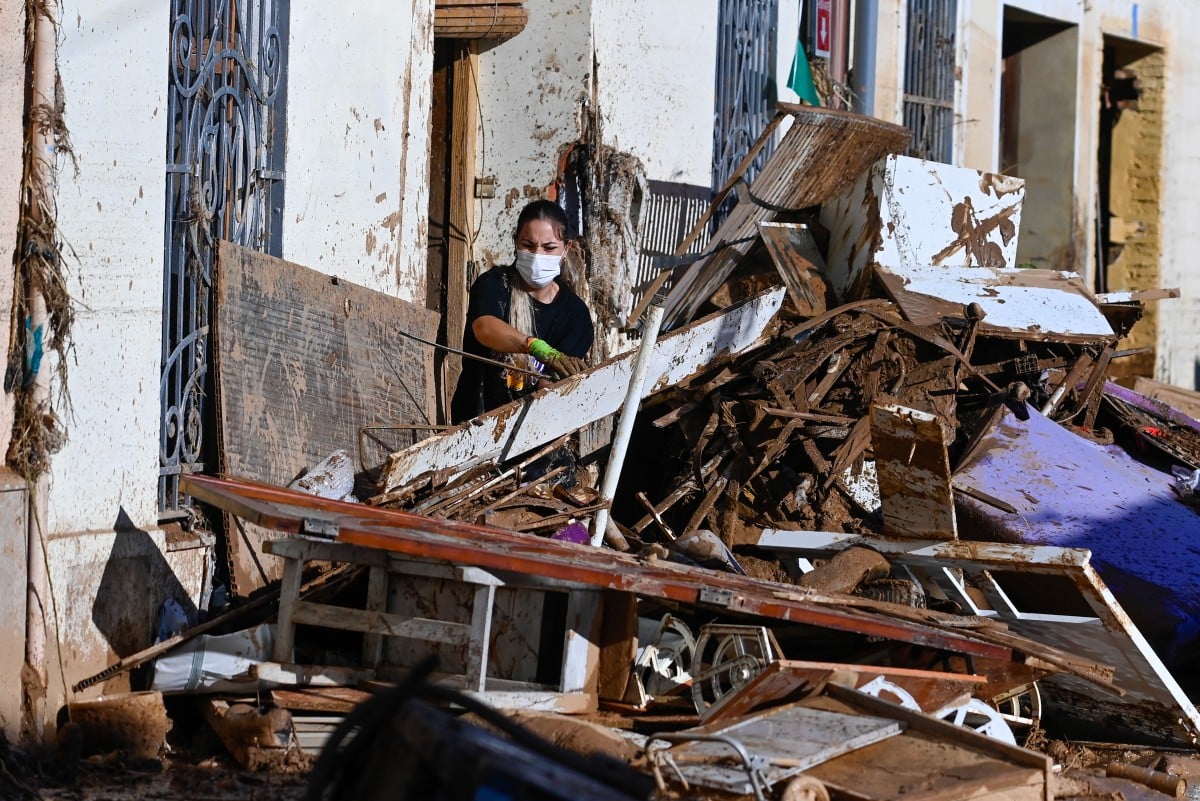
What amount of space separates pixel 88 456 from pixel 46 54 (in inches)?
52.2

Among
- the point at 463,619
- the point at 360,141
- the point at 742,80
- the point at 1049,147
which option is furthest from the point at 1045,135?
the point at 463,619

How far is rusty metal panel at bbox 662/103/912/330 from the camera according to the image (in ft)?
25.4

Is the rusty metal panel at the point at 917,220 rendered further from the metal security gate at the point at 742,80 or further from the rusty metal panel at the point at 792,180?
the metal security gate at the point at 742,80

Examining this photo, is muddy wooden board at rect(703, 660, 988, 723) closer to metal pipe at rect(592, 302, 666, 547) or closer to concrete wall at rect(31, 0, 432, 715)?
metal pipe at rect(592, 302, 666, 547)

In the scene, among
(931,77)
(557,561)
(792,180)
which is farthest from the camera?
(931,77)

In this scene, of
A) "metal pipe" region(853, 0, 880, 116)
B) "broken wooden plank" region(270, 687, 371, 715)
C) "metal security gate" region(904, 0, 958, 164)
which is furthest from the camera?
"metal security gate" region(904, 0, 958, 164)

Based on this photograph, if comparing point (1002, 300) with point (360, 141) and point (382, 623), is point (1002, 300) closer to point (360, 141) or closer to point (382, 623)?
point (360, 141)

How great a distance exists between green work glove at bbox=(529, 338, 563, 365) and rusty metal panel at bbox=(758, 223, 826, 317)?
1.60 metres

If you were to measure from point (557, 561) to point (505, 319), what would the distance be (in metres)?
2.17

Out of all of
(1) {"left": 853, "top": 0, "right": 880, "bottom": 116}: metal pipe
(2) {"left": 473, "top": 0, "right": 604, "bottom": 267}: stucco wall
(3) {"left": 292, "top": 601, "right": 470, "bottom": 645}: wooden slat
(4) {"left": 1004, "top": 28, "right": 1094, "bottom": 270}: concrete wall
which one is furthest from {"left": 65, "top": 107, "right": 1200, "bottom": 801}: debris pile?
(4) {"left": 1004, "top": 28, "right": 1094, "bottom": 270}: concrete wall

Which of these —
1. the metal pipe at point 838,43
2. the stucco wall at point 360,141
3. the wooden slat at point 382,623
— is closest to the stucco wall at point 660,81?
the stucco wall at point 360,141

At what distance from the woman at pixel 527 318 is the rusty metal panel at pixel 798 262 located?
1.29 m

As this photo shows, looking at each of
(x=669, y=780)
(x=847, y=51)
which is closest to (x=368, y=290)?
(x=669, y=780)

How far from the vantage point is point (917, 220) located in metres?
7.68
